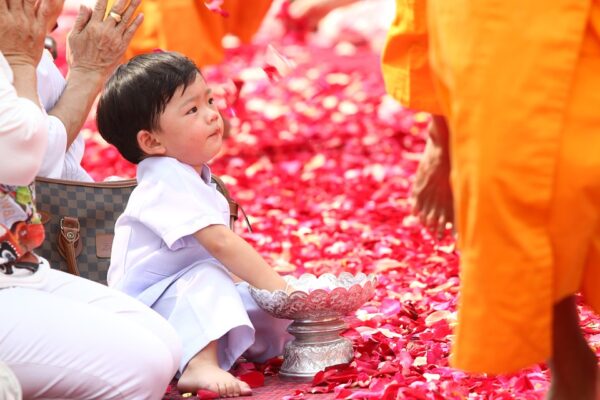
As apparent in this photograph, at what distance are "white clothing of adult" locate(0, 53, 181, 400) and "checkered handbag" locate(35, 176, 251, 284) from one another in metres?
0.40

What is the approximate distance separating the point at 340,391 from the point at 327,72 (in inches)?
217

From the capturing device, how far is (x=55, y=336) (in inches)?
91.7

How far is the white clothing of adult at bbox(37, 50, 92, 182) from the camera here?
9.61 feet

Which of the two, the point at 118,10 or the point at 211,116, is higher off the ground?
the point at 118,10

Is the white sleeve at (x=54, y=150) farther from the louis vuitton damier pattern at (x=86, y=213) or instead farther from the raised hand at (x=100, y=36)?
the raised hand at (x=100, y=36)

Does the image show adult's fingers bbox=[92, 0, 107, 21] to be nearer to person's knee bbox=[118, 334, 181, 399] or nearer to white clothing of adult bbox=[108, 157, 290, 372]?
white clothing of adult bbox=[108, 157, 290, 372]

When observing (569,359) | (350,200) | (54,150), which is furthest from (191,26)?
(569,359)

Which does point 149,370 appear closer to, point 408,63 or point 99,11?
point 99,11

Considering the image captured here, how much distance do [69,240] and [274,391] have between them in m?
0.63

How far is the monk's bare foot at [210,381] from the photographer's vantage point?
2600 millimetres

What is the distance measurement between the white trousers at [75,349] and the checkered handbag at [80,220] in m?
0.41

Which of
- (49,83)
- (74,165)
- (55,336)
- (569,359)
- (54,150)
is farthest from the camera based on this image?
(74,165)

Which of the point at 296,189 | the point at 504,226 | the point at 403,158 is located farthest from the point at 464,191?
the point at 403,158

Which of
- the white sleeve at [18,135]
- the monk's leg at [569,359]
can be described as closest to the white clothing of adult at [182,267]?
the white sleeve at [18,135]
